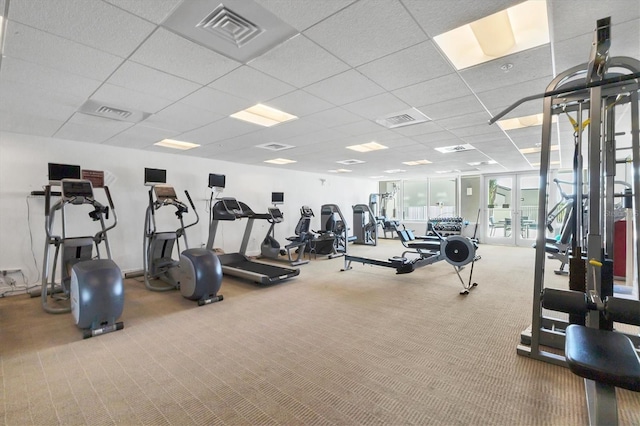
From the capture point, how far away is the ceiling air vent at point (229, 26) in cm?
184

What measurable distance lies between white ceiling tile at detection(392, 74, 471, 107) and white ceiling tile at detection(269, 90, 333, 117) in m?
0.86

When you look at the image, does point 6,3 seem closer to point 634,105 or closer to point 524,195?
point 634,105

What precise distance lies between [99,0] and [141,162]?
4706mm

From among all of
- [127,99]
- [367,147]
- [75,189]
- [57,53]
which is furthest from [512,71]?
[75,189]

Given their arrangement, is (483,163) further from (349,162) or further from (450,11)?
(450,11)

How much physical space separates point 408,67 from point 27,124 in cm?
495

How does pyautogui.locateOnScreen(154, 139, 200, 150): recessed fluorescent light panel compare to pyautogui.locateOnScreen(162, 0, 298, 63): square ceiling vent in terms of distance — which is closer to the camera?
pyautogui.locateOnScreen(162, 0, 298, 63): square ceiling vent

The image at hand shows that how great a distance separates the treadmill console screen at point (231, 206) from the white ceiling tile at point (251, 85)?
2.52 meters

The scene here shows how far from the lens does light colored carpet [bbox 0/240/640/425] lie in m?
1.81

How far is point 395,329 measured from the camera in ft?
9.93

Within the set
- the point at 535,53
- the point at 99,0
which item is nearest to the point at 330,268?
the point at 535,53

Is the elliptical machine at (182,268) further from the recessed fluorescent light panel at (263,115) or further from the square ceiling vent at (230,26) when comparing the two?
the square ceiling vent at (230,26)

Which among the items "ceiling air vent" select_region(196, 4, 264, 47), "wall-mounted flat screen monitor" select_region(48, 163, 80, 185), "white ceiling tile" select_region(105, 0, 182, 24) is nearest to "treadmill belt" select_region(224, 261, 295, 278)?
"wall-mounted flat screen monitor" select_region(48, 163, 80, 185)

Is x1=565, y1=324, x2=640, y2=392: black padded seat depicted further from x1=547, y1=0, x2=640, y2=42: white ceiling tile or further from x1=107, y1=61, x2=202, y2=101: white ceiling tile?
x1=107, y1=61, x2=202, y2=101: white ceiling tile
